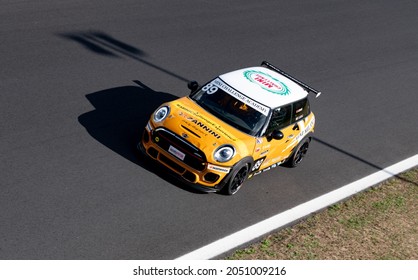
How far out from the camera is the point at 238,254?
8680 millimetres

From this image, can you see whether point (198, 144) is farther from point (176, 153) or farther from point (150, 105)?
point (150, 105)

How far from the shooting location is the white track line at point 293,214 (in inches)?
344

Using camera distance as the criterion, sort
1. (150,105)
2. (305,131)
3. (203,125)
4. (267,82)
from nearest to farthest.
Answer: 1. (203,125)
2. (267,82)
3. (305,131)
4. (150,105)

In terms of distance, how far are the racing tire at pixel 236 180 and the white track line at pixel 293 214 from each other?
2.50 ft

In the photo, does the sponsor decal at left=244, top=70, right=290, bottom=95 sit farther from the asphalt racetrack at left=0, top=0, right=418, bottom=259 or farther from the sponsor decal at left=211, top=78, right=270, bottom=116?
the asphalt racetrack at left=0, top=0, right=418, bottom=259

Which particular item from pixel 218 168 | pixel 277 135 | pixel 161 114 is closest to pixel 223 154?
pixel 218 168

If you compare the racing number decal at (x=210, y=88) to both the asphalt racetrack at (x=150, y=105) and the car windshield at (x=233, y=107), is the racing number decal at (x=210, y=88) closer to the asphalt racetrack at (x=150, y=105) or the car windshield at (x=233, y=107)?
the car windshield at (x=233, y=107)

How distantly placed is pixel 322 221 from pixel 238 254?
189 centimetres

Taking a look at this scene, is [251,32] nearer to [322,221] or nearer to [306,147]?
[306,147]

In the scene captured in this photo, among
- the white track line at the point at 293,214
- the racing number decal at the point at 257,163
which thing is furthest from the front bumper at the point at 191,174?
the white track line at the point at 293,214

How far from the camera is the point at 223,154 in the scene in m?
9.68

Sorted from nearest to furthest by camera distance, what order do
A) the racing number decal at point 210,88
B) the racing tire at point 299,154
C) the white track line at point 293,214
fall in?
the white track line at point 293,214, the racing number decal at point 210,88, the racing tire at point 299,154

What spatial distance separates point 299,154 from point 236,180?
2.03 m

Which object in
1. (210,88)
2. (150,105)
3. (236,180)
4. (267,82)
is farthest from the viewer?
(150,105)
